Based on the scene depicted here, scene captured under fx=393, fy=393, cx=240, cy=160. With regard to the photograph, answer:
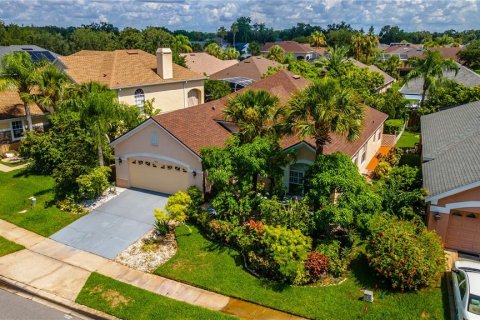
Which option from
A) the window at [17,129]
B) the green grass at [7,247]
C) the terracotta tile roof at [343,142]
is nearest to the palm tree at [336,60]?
the terracotta tile roof at [343,142]

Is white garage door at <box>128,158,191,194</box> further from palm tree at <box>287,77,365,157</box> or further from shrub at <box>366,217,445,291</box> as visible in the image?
shrub at <box>366,217,445,291</box>

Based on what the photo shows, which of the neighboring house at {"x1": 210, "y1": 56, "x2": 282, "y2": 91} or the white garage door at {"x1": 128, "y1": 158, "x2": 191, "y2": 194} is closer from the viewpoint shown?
the white garage door at {"x1": 128, "y1": 158, "x2": 191, "y2": 194}

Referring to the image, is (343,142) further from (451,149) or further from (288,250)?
(288,250)

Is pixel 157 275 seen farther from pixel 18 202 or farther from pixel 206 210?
pixel 18 202

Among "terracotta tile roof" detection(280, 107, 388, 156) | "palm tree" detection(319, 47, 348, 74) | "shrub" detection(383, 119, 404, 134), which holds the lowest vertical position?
"shrub" detection(383, 119, 404, 134)

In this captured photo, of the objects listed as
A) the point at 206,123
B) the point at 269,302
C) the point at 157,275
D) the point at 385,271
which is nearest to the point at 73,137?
the point at 206,123

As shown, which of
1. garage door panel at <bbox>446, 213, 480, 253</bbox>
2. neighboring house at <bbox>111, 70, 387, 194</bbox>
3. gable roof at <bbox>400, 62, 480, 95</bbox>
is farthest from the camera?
gable roof at <bbox>400, 62, 480, 95</bbox>

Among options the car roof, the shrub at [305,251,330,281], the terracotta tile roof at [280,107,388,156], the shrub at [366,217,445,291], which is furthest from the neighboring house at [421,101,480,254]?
the shrub at [305,251,330,281]

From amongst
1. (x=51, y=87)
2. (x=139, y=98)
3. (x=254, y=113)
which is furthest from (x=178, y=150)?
(x=139, y=98)
